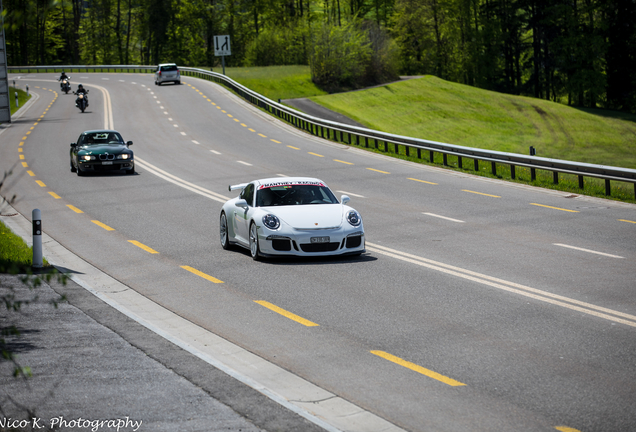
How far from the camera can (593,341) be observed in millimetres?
7645

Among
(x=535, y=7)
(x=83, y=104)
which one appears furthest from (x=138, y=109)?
(x=535, y=7)

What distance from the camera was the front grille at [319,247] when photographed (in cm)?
1222

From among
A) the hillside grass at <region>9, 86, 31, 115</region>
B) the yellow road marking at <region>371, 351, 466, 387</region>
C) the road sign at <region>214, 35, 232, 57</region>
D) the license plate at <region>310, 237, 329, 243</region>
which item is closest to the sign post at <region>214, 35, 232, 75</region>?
the road sign at <region>214, 35, 232, 57</region>

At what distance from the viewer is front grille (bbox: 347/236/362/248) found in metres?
12.4

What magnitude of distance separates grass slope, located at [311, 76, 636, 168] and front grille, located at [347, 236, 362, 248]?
39.3 metres

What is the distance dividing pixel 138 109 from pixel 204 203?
3061 cm

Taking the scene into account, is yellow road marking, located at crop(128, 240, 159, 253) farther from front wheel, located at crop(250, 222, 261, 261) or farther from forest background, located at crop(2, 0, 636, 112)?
forest background, located at crop(2, 0, 636, 112)

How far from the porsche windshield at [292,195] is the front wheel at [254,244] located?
62cm

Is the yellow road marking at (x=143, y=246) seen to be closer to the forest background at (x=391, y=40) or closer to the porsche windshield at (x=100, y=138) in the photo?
the porsche windshield at (x=100, y=138)

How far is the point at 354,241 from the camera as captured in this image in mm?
12422

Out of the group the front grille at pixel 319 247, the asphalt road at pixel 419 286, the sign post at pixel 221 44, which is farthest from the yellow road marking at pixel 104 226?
the sign post at pixel 221 44

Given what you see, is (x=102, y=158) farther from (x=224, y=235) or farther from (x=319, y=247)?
(x=319, y=247)

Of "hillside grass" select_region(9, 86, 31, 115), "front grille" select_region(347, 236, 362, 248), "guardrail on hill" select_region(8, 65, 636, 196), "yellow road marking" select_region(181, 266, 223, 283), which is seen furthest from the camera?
"hillside grass" select_region(9, 86, 31, 115)

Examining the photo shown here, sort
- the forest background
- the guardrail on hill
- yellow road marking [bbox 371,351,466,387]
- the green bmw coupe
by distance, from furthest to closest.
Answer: the forest background, the green bmw coupe, the guardrail on hill, yellow road marking [bbox 371,351,466,387]
